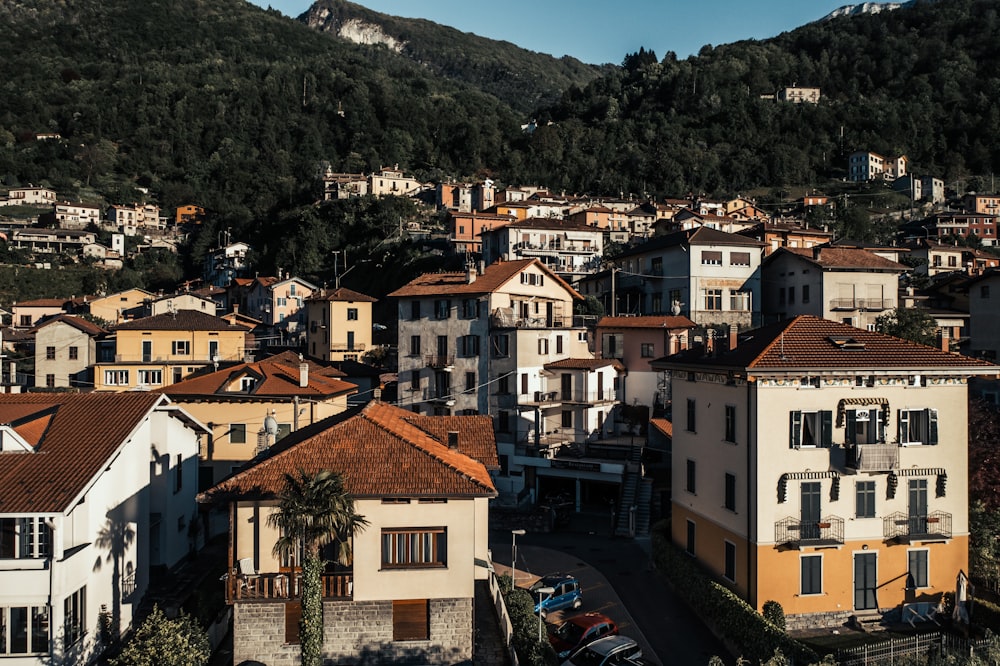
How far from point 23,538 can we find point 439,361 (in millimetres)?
33211

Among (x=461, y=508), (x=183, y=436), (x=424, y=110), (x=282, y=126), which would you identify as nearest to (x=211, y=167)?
(x=282, y=126)

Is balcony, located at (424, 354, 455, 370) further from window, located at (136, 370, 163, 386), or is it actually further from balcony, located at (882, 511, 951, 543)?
balcony, located at (882, 511, 951, 543)

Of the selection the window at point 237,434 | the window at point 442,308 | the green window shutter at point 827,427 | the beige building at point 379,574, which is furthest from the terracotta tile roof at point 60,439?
the window at point 442,308

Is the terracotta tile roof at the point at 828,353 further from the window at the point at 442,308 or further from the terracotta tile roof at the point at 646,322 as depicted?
the window at the point at 442,308

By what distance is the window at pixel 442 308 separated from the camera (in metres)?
50.4

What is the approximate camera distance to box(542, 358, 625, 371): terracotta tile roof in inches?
1807

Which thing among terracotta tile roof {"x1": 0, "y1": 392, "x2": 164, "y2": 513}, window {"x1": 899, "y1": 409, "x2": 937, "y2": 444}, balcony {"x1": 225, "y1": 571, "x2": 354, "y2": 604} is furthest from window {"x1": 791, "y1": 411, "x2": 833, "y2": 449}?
terracotta tile roof {"x1": 0, "y1": 392, "x2": 164, "y2": 513}

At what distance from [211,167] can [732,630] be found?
180848 millimetres

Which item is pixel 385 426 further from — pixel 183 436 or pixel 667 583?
pixel 667 583

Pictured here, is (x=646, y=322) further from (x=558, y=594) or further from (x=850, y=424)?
(x=558, y=594)

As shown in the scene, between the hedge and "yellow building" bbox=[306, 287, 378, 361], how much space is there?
127 ft

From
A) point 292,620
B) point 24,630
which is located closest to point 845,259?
point 292,620

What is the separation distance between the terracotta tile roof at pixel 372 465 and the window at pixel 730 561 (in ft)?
32.6

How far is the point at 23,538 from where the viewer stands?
17.6 metres
